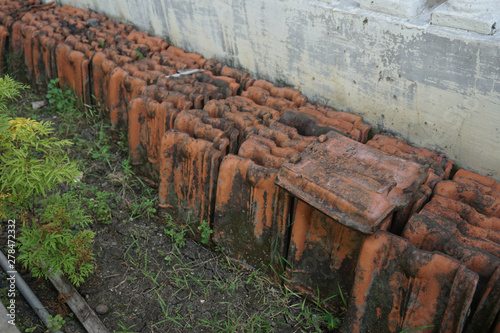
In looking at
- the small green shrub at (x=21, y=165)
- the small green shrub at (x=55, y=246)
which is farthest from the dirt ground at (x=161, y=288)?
the small green shrub at (x=21, y=165)

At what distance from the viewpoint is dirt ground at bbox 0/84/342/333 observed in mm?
3041

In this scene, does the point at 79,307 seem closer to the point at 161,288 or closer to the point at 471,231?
the point at 161,288

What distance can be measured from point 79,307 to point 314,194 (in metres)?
1.83

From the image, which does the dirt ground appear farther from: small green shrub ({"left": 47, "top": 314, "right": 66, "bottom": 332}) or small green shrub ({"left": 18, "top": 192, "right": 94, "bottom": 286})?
small green shrub ({"left": 18, "top": 192, "right": 94, "bottom": 286})

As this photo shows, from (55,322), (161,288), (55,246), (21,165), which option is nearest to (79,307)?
(55,322)

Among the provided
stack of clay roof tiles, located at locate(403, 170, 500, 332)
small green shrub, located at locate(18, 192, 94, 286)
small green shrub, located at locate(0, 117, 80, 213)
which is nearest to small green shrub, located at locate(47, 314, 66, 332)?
small green shrub, located at locate(18, 192, 94, 286)

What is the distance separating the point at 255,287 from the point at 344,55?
216cm

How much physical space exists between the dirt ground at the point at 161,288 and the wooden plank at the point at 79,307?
0.23 ft

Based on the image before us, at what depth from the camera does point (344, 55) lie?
12.6 feet

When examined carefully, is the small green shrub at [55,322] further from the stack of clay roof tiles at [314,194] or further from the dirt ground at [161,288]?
the stack of clay roof tiles at [314,194]

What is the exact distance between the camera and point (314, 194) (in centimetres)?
273

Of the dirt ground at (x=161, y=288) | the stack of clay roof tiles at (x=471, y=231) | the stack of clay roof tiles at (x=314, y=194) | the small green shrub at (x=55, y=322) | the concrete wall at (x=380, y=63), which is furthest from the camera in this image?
the concrete wall at (x=380, y=63)

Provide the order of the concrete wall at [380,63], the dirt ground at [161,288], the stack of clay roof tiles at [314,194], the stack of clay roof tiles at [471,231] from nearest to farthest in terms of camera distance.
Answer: the stack of clay roof tiles at [471,231]
the stack of clay roof tiles at [314,194]
the dirt ground at [161,288]
the concrete wall at [380,63]

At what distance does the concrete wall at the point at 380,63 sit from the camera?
3.22 m
